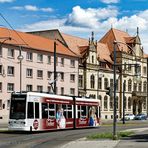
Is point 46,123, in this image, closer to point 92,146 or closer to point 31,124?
point 31,124

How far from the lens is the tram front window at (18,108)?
3500cm

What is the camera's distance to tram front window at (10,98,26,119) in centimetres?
3500

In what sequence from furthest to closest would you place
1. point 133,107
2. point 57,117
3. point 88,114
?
1. point 133,107
2. point 88,114
3. point 57,117

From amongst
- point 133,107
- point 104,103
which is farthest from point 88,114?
point 133,107

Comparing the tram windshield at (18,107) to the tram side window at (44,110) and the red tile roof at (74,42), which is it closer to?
the tram side window at (44,110)

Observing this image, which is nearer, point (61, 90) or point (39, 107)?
point (39, 107)

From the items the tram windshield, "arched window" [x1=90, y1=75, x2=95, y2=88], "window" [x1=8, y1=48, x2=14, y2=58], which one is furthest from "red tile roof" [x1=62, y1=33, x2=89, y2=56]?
the tram windshield

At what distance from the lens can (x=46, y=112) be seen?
122 ft

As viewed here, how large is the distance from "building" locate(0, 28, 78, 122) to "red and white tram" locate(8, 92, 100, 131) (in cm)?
2506

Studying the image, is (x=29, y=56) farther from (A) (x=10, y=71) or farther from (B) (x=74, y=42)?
(B) (x=74, y=42)

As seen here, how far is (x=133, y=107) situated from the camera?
11300 cm

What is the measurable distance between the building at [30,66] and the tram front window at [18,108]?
3165 centimetres

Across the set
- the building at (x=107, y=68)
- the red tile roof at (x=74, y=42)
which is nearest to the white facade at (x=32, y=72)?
the building at (x=107, y=68)

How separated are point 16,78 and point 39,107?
39.9 metres
